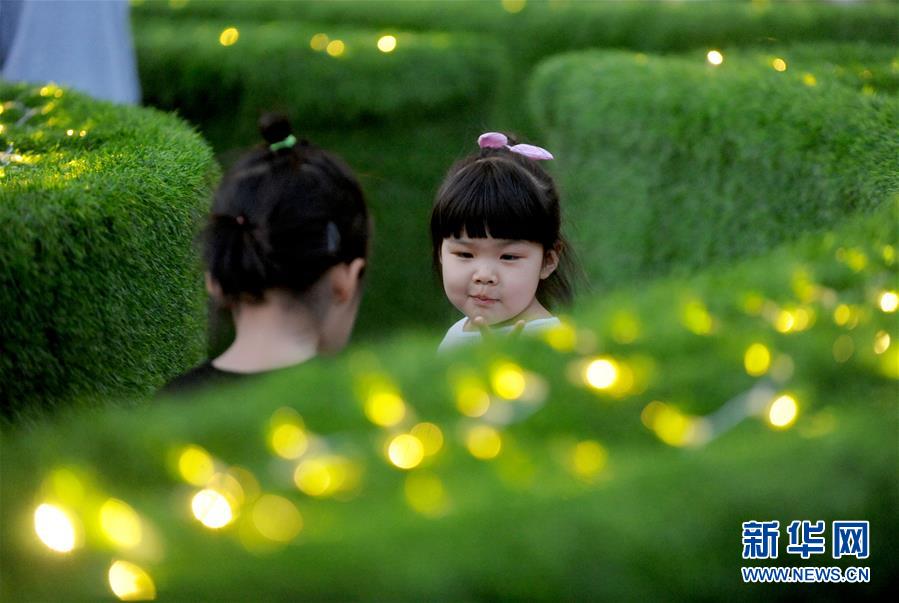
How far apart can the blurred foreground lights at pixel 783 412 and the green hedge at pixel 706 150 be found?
208 cm

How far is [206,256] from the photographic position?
2.80 m

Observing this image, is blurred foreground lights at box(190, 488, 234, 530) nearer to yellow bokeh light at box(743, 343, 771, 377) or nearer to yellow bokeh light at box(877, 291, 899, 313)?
yellow bokeh light at box(743, 343, 771, 377)

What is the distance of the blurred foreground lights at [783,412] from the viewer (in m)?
2.13

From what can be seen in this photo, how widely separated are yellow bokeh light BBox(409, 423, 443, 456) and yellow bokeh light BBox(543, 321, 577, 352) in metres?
0.36

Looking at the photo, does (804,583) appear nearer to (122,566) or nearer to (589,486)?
(589,486)

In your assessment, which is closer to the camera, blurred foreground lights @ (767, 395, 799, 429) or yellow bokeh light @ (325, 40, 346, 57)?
blurred foreground lights @ (767, 395, 799, 429)

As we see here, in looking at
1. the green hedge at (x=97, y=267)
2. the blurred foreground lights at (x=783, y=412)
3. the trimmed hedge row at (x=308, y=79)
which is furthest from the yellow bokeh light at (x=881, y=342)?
the trimmed hedge row at (x=308, y=79)

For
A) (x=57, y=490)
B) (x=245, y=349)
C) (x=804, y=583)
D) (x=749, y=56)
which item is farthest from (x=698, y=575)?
(x=749, y=56)

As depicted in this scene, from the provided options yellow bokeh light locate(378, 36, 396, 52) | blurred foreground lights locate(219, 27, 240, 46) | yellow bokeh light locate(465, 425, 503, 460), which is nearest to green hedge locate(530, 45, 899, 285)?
yellow bokeh light locate(378, 36, 396, 52)

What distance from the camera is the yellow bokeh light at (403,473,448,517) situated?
1811mm

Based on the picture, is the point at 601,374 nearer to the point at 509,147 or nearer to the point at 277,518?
the point at 277,518

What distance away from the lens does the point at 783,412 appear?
2156 mm

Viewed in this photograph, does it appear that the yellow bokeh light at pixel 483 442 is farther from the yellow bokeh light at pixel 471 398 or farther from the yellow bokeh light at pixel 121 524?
the yellow bokeh light at pixel 121 524

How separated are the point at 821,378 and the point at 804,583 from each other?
0.40 metres
